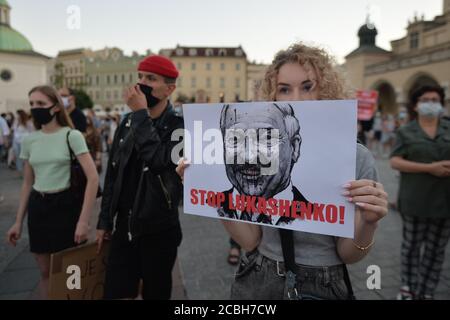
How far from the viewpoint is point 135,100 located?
85.8 inches

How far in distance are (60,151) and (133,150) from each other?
0.73 m

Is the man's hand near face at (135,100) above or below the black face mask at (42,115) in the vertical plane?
above

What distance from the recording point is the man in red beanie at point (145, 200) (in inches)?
91.0

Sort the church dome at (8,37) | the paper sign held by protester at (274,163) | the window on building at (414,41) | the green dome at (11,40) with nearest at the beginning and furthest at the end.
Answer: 1. the paper sign held by protester at (274,163)
2. the church dome at (8,37)
3. the green dome at (11,40)
4. the window on building at (414,41)

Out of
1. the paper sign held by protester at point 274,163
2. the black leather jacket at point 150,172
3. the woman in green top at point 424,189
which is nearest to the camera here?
the paper sign held by protester at point 274,163

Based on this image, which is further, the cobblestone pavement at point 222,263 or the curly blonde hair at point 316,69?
the cobblestone pavement at point 222,263

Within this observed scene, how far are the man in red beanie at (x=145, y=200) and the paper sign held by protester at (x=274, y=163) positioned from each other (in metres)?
0.66

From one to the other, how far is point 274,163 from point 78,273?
A: 183 cm

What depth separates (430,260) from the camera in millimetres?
3293

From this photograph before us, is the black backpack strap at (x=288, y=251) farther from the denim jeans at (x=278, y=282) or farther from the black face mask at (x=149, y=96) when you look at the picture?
the black face mask at (x=149, y=96)

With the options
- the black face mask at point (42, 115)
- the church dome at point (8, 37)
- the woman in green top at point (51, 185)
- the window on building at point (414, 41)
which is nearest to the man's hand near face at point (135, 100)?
the woman in green top at point (51, 185)

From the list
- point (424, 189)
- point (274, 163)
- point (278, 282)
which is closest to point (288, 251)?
point (278, 282)

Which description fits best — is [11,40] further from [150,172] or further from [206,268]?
[150,172]
